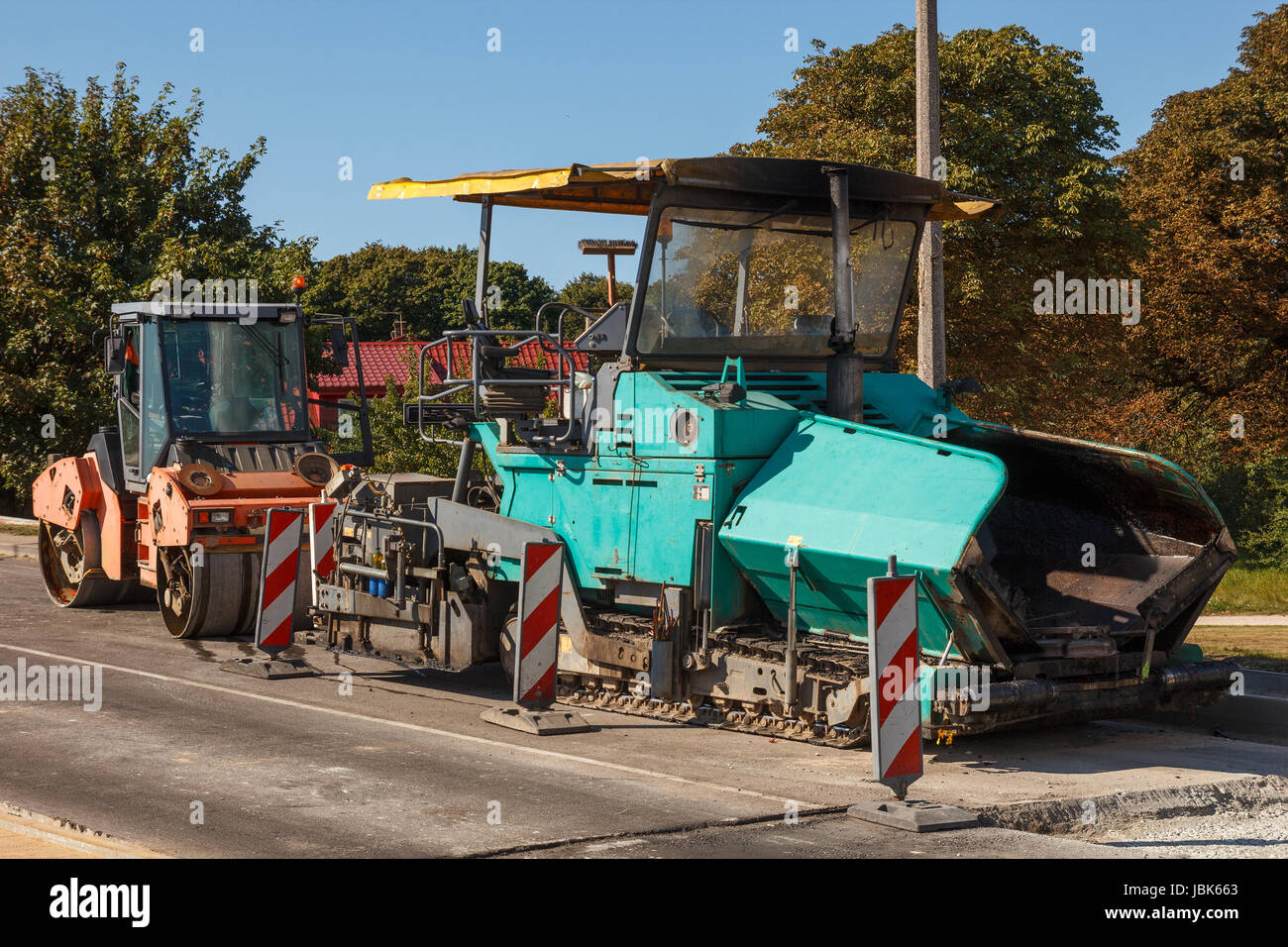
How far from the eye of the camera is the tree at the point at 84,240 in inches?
891

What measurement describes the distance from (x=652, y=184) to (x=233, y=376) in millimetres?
6244

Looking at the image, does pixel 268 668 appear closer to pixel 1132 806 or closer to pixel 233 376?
pixel 233 376

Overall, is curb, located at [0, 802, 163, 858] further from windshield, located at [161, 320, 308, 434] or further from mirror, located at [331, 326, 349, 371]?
mirror, located at [331, 326, 349, 371]

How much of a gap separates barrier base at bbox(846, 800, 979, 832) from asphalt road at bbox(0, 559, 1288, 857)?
11 cm

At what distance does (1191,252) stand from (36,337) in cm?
2077

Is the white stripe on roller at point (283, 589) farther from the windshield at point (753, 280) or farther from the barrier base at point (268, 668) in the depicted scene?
the windshield at point (753, 280)

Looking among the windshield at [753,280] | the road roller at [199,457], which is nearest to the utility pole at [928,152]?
the windshield at [753,280]

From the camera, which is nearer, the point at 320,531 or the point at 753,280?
the point at 753,280

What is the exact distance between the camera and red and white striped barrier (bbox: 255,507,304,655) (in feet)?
37.3

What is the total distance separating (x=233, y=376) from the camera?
46.6ft

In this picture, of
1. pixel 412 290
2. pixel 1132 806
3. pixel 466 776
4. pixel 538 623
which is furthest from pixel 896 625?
pixel 412 290

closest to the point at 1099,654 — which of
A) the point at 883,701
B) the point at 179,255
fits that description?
the point at 883,701

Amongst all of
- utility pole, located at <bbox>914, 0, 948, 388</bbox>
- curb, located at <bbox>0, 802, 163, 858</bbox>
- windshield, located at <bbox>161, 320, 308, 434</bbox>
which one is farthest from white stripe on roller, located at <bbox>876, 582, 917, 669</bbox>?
windshield, located at <bbox>161, 320, 308, 434</bbox>

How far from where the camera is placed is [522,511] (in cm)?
1069
